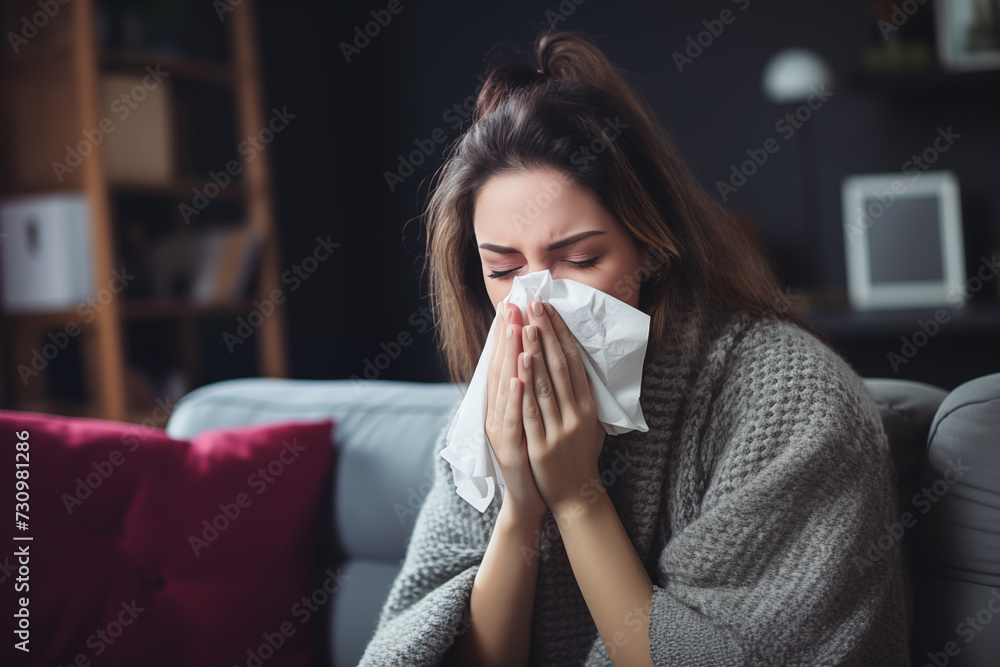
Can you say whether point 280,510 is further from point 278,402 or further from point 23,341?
point 23,341

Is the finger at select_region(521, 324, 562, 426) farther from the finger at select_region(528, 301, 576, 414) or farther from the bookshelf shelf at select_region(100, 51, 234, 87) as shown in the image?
the bookshelf shelf at select_region(100, 51, 234, 87)

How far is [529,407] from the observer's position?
924mm

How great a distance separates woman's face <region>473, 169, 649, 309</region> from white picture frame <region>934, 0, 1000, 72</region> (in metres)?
2.53

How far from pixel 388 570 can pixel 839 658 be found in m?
0.76

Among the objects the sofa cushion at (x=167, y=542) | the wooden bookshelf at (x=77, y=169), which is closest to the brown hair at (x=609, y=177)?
the sofa cushion at (x=167, y=542)

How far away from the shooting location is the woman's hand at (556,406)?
92cm

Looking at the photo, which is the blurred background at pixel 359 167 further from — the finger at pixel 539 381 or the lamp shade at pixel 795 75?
the finger at pixel 539 381

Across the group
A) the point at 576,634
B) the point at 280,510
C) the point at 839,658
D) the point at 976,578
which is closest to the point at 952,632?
the point at 976,578

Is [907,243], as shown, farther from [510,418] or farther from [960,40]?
[510,418]

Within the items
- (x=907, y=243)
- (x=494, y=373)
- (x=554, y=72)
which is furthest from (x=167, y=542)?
(x=907, y=243)

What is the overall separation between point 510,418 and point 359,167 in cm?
315

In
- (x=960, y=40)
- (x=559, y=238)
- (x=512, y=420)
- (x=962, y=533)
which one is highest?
(x=960, y=40)

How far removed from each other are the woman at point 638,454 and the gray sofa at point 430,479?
100 millimetres

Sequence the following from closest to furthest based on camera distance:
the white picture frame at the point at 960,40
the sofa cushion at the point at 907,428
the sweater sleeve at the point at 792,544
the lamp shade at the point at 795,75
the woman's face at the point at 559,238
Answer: the sweater sleeve at the point at 792,544
the woman's face at the point at 559,238
the sofa cushion at the point at 907,428
the white picture frame at the point at 960,40
the lamp shade at the point at 795,75
